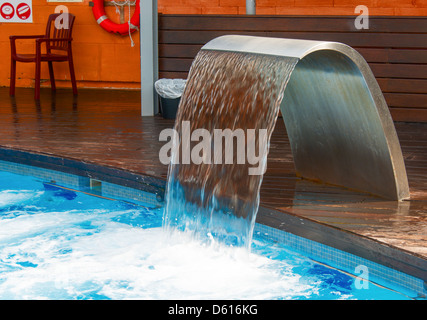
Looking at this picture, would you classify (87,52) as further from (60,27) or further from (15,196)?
(15,196)

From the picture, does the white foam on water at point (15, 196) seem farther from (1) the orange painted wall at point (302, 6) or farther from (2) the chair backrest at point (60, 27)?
(1) the orange painted wall at point (302, 6)

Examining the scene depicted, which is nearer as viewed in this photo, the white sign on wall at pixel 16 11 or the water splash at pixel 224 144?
the water splash at pixel 224 144

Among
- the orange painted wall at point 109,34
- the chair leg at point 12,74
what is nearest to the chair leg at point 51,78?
the orange painted wall at point 109,34

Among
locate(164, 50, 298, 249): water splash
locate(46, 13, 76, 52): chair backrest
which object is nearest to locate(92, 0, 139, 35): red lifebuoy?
locate(46, 13, 76, 52): chair backrest

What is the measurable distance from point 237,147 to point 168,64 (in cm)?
297

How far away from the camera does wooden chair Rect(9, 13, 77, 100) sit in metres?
6.82

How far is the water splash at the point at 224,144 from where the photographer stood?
2768 millimetres

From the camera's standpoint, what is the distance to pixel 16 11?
25.8 ft

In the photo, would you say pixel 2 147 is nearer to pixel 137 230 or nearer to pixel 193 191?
pixel 137 230

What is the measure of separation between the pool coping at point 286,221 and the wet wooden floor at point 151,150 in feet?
0.10

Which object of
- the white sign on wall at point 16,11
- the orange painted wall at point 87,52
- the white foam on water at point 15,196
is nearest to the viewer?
the white foam on water at point 15,196

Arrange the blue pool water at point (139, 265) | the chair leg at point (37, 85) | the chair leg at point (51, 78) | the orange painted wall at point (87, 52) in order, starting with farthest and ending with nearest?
1. the orange painted wall at point (87, 52)
2. the chair leg at point (51, 78)
3. the chair leg at point (37, 85)
4. the blue pool water at point (139, 265)

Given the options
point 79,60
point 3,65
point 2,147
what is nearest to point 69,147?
point 2,147

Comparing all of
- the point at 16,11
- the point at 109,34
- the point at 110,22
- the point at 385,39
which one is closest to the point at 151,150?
the point at 385,39
